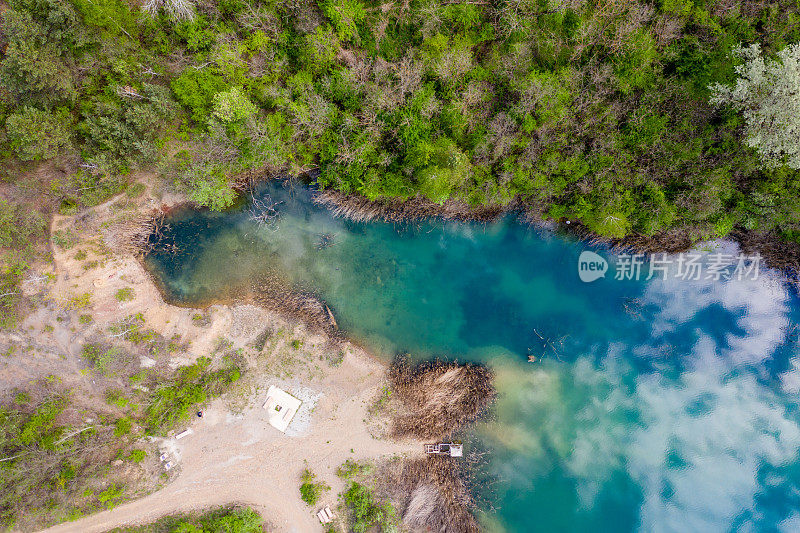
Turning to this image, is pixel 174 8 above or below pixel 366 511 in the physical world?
above

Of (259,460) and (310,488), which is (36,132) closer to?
(259,460)

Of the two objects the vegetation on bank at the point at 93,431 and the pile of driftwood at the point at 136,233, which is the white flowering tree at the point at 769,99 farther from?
the pile of driftwood at the point at 136,233

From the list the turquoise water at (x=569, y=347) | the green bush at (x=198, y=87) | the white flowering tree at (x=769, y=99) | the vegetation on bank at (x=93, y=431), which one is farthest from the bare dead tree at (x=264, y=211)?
the white flowering tree at (x=769, y=99)

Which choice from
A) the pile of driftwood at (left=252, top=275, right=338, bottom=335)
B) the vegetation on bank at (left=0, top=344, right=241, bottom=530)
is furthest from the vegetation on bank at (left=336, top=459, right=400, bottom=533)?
the vegetation on bank at (left=0, top=344, right=241, bottom=530)

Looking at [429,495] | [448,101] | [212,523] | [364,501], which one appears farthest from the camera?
[429,495]

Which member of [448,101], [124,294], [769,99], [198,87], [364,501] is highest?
[769,99]

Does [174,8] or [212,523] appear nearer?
[174,8]

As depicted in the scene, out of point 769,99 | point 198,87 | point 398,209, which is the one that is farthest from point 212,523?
point 769,99

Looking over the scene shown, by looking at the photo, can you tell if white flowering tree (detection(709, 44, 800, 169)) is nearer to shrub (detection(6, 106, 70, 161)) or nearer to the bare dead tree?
the bare dead tree
